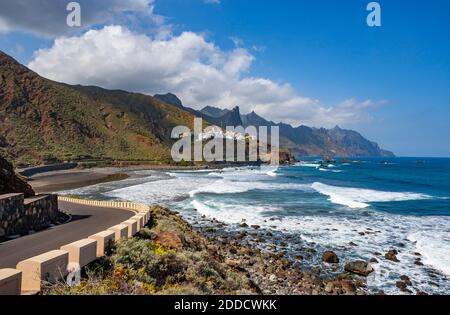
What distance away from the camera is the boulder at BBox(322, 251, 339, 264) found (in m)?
20.2

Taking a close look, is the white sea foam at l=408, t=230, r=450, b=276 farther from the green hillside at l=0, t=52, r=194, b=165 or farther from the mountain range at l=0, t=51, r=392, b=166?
the green hillside at l=0, t=52, r=194, b=165

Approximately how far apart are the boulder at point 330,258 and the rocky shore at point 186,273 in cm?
6

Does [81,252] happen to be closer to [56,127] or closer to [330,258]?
[330,258]

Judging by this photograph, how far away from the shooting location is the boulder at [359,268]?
18562mm

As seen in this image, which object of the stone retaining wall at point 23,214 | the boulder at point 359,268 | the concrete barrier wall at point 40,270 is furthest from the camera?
the boulder at point 359,268

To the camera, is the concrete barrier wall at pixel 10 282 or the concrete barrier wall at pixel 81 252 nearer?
the concrete barrier wall at pixel 10 282

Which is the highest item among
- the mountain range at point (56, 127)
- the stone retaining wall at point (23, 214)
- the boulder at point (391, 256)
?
the mountain range at point (56, 127)

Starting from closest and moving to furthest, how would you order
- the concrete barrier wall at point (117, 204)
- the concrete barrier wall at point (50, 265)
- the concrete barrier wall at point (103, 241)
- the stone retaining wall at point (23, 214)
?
the concrete barrier wall at point (50, 265)
the concrete barrier wall at point (103, 241)
the stone retaining wall at point (23, 214)
the concrete barrier wall at point (117, 204)

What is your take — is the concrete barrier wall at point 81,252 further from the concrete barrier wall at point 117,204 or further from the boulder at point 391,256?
the boulder at point 391,256

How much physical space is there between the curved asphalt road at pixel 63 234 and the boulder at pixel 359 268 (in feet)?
44.7

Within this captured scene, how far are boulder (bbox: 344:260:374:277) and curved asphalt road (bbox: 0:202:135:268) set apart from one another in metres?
13.6

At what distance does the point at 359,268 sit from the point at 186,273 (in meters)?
12.6

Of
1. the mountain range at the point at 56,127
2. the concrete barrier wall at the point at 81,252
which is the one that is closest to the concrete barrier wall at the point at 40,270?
the concrete barrier wall at the point at 81,252

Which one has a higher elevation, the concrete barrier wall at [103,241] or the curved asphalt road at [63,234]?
the concrete barrier wall at [103,241]
